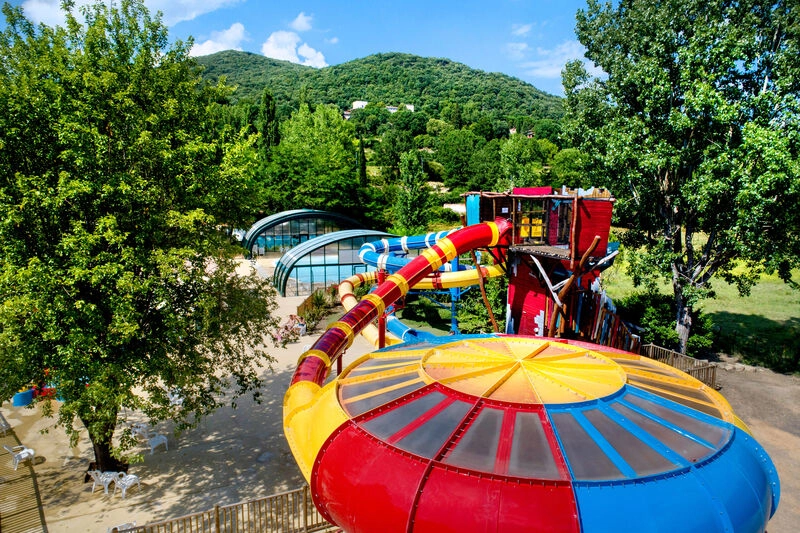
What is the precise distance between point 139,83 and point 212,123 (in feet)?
6.69

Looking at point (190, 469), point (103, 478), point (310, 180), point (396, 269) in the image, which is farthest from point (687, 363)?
point (310, 180)

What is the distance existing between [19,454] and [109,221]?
8.42 meters

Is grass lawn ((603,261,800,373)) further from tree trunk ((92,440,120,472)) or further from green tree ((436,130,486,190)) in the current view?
green tree ((436,130,486,190))

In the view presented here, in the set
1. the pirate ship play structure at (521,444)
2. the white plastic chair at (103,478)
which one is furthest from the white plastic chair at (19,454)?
the pirate ship play structure at (521,444)

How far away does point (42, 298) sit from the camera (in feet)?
33.6

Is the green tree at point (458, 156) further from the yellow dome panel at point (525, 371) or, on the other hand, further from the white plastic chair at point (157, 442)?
the yellow dome panel at point (525, 371)

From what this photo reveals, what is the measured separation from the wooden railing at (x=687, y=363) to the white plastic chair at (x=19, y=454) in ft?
73.2

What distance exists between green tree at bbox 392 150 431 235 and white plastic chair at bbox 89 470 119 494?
33310mm

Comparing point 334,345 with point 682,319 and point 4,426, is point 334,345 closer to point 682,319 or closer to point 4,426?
point 4,426

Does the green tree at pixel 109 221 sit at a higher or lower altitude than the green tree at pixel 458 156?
lower

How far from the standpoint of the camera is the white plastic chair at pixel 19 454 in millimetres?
14016

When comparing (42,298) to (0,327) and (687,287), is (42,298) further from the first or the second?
(687,287)

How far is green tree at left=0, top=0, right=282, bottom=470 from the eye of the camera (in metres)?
10.6

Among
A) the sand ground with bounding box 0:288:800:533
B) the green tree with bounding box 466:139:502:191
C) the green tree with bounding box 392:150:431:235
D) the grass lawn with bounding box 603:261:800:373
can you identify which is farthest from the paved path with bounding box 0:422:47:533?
the green tree with bounding box 466:139:502:191
